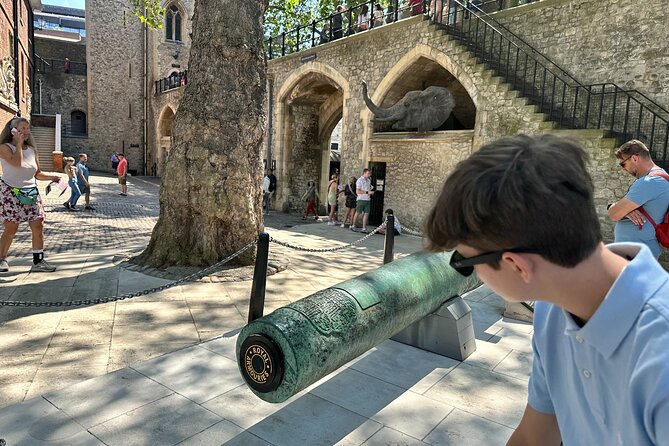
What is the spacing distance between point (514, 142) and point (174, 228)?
6.25m

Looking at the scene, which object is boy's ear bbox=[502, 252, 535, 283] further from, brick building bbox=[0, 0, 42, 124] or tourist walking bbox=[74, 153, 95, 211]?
brick building bbox=[0, 0, 42, 124]

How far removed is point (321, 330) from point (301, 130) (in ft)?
54.5

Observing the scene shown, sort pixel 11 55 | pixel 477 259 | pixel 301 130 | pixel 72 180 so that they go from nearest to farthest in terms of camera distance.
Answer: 1. pixel 477 259
2. pixel 72 180
3. pixel 301 130
4. pixel 11 55

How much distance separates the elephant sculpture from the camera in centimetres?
1187

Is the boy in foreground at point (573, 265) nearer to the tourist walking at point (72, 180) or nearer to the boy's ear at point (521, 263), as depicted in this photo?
the boy's ear at point (521, 263)

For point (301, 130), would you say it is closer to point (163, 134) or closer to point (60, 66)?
point (163, 134)

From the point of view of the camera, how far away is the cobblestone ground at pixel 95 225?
8.40 m

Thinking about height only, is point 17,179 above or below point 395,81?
below

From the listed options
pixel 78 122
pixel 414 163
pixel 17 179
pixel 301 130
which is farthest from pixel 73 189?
pixel 78 122

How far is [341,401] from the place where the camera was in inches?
124

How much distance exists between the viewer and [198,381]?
11.1ft

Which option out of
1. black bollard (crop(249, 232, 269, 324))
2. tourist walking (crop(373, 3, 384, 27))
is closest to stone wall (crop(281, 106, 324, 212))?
A: tourist walking (crop(373, 3, 384, 27))

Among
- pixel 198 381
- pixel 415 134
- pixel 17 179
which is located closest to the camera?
pixel 198 381

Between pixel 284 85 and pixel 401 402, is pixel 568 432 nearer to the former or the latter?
pixel 401 402
